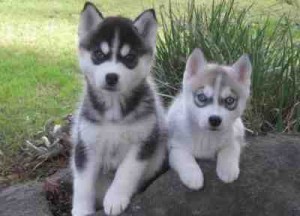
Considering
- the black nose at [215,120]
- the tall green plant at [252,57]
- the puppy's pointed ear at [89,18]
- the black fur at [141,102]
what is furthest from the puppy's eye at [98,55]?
the tall green plant at [252,57]

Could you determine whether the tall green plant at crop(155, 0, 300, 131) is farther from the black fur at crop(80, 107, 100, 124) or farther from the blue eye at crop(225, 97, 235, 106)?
the black fur at crop(80, 107, 100, 124)

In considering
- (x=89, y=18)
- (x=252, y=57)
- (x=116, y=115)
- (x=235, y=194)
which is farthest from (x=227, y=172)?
(x=252, y=57)

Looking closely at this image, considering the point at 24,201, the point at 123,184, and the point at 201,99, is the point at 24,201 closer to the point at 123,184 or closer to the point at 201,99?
the point at 123,184

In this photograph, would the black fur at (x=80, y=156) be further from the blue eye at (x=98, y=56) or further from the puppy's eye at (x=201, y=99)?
the puppy's eye at (x=201, y=99)

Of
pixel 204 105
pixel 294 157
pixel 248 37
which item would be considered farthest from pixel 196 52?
pixel 248 37

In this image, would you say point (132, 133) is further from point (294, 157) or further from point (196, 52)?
point (294, 157)
